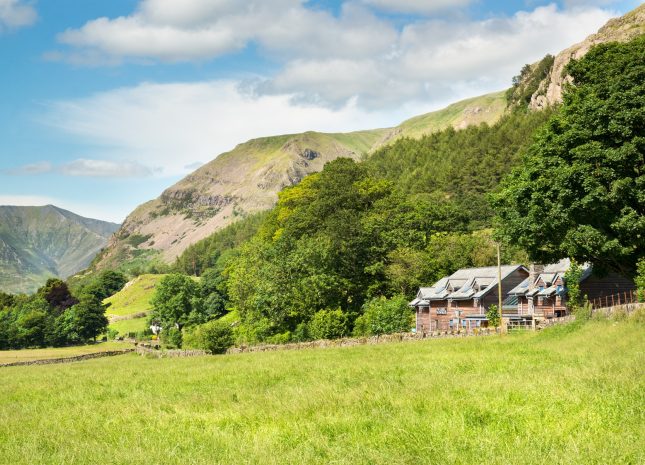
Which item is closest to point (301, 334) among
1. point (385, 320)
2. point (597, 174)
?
point (385, 320)

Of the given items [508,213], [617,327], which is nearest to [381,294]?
[508,213]

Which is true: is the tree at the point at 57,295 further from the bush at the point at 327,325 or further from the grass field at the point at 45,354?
the bush at the point at 327,325

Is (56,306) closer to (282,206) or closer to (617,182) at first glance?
(282,206)

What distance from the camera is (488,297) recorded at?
67.6 meters

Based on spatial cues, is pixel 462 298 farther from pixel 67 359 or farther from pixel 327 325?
pixel 67 359

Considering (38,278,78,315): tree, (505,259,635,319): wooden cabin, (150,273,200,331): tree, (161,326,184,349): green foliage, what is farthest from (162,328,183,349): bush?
(38,278,78,315): tree

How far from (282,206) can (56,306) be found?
83690 mm

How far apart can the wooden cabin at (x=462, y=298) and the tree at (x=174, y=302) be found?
4873 centimetres

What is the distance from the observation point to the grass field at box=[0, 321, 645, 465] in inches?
339

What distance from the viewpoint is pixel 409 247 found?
76188 millimetres

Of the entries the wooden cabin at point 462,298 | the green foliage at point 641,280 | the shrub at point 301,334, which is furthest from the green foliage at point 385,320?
the green foliage at point 641,280

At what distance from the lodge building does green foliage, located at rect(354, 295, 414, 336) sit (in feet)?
10.7

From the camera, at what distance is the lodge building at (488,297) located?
202 feet

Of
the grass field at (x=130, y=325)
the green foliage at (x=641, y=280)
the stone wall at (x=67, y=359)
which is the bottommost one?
the grass field at (x=130, y=325)
